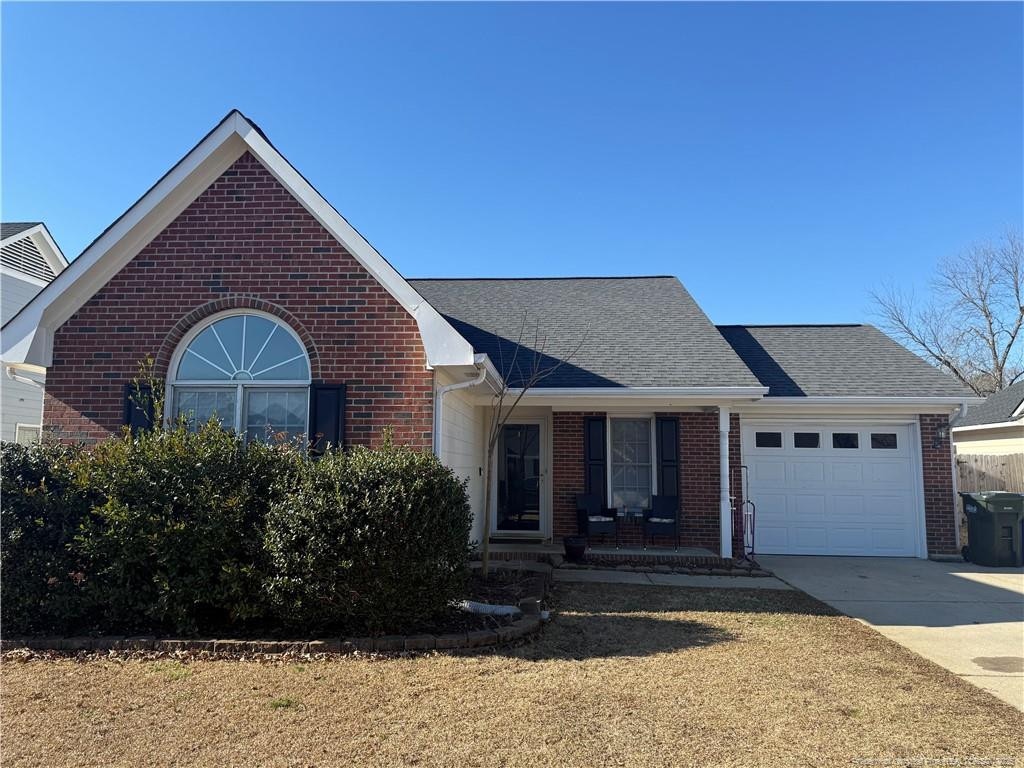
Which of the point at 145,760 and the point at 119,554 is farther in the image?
the point at 119,554

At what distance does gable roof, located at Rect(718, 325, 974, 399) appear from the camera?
11820 millimetres

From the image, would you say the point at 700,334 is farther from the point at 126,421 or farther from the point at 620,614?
the point at 126,421

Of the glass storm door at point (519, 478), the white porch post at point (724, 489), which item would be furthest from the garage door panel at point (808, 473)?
the glass storm door at point (519, 478)

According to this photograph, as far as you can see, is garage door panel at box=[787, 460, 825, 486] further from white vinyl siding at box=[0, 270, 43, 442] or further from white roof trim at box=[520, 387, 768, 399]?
white vinyl siding at box=[0, 270, 43, 442]

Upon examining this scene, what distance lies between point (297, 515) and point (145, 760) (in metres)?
2.29

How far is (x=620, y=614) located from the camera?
285 inches

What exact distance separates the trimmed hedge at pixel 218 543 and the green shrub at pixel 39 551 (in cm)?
1

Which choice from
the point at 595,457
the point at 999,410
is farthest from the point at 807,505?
the point at 999,410

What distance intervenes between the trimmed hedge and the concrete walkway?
3547 millimetres

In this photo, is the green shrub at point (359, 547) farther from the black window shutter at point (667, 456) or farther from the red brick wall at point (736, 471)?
the red brick wall at point (736, 471)

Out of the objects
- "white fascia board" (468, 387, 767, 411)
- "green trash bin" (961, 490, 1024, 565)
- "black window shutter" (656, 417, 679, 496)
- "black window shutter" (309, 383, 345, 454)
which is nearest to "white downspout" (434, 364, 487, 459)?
"black window shutter" (309, 383, 345, 454)

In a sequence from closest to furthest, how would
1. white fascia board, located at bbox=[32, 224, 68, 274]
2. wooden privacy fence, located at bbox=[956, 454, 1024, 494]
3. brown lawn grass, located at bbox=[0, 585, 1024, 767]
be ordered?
brown lawn grass, located at bbox=[0, 585, 1024, 767]
wooden privacy fence, located at bbox=[956, 454, 1024, 494]
white fascia board, located at bbox=[32, 224, 68, 274]

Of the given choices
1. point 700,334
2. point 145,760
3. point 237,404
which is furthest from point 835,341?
point 145,760

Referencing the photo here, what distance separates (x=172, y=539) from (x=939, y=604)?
8715 millimetres
